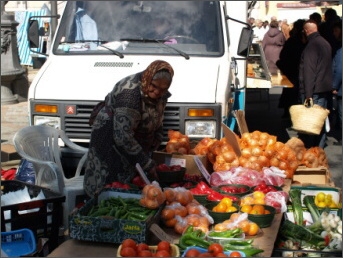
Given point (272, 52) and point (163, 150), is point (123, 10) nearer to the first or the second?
point (163, 150)

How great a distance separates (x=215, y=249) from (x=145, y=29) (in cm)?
370

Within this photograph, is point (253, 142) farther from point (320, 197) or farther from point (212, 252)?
point (212, 252)

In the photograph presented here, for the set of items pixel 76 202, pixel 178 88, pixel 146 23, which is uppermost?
pixel 146 23

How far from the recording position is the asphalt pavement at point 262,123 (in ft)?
34.7

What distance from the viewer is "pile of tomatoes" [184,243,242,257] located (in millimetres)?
3497

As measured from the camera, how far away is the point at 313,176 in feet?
19.6

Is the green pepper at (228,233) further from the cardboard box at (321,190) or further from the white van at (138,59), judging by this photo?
the white van at (138,59)

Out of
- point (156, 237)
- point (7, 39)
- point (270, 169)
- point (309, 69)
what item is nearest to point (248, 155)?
point (270, 169)

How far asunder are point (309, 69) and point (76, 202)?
17.0 ft

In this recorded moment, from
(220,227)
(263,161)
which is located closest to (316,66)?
(263,161)

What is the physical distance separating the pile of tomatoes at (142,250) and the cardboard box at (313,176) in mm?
2674

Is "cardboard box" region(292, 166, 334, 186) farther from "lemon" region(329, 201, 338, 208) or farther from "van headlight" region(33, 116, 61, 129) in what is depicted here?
"van headlight" region(33, 116, 61, 129)

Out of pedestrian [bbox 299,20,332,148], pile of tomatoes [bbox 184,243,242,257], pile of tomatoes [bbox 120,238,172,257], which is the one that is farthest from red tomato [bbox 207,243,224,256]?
pedestrian [bbox 299,20,332,148]

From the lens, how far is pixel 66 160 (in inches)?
261
